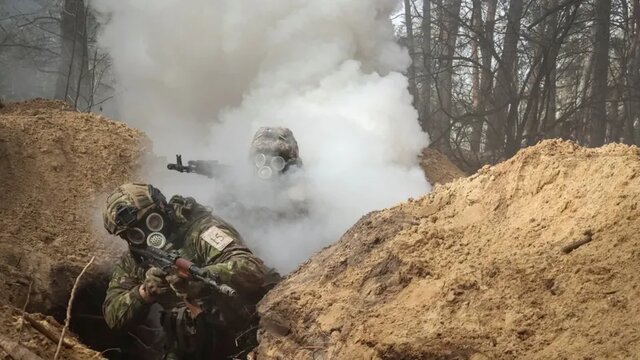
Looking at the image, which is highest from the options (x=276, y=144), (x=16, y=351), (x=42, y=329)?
(x=276, y=144)

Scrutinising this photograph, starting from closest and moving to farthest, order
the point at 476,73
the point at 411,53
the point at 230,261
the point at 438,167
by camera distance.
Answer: the point at 230,261 → the point at 438,167 → the point at 476,73 → the point at 411,53

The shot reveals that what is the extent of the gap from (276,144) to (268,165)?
217mm

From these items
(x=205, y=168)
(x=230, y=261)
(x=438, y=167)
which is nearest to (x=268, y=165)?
(x=205, y=168)

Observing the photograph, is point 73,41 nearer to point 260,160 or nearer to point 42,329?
point 260,160

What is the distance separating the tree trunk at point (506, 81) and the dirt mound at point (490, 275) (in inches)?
215

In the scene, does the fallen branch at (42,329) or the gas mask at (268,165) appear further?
the gas mask at (268,165)

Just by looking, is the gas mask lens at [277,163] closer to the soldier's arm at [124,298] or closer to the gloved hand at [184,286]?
the soldier's arm at [124,298]

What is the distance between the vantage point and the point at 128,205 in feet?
14.1

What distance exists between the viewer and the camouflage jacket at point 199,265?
13.1 ft

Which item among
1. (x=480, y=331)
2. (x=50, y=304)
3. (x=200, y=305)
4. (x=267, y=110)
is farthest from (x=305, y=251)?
(x=267, y=110)

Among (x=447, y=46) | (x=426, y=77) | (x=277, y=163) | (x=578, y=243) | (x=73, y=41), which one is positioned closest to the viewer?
(x=578, y=243)

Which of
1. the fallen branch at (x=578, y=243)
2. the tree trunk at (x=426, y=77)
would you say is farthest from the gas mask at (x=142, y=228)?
the tree trunk at (x=426, y=77)

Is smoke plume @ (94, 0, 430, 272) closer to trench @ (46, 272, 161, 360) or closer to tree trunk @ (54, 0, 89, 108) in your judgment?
tree trunk @ (54, 0, 89, 108)

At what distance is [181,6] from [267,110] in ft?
6.72
